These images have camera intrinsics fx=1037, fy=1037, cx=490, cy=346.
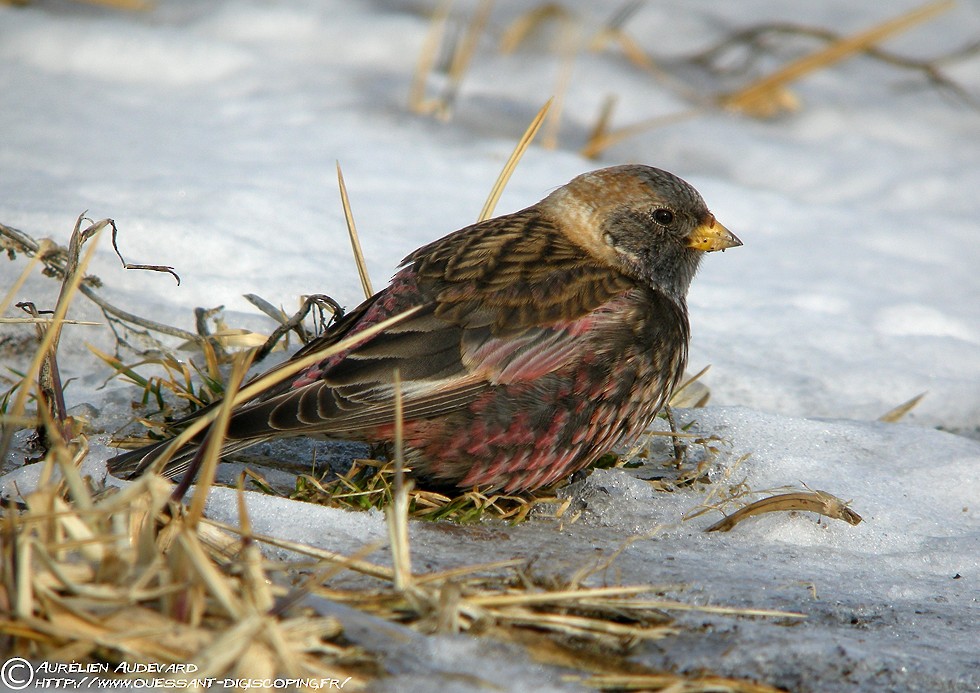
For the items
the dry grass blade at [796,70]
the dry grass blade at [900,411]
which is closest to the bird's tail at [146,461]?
the dry grass blade at [900,411]

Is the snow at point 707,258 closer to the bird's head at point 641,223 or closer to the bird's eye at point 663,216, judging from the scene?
the bird's head at point 641,223

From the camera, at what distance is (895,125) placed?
7.09 metres

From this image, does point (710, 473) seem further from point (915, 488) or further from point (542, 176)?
point (542, 176)

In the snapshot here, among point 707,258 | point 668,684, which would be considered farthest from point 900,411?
point 668,684

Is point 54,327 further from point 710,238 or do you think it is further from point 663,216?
point 710,238

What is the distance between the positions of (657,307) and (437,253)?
0.73m

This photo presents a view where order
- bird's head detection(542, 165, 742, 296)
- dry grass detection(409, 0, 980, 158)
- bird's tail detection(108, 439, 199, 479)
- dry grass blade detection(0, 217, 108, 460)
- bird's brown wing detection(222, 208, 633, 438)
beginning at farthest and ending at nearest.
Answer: dry grass detection(409, 0, 980, 158) < bird's head detection(542, 165, 742, 296) < bird's brown wing detection(222, 208, 633, 438) < bird's tail detection(108, 439, 199, 479) < dry grass blade detection(0, 217, 108, 460)

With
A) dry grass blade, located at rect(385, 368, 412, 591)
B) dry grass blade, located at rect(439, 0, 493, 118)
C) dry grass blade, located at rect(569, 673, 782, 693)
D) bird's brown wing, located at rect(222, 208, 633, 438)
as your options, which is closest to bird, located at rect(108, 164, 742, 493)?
bird's brown wing, located at rect(222, 208, 633, 438)

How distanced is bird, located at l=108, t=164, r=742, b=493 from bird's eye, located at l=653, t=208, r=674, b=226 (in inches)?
14.6

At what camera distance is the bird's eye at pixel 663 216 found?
3646mm

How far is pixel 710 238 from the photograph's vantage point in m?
3.71

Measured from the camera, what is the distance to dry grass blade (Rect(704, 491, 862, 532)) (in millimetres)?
2939

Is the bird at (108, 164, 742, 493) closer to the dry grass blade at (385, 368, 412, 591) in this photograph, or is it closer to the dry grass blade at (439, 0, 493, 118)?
the dry grass blade at (385, 368, 412, 591)

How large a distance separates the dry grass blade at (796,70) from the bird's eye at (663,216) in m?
3.19
